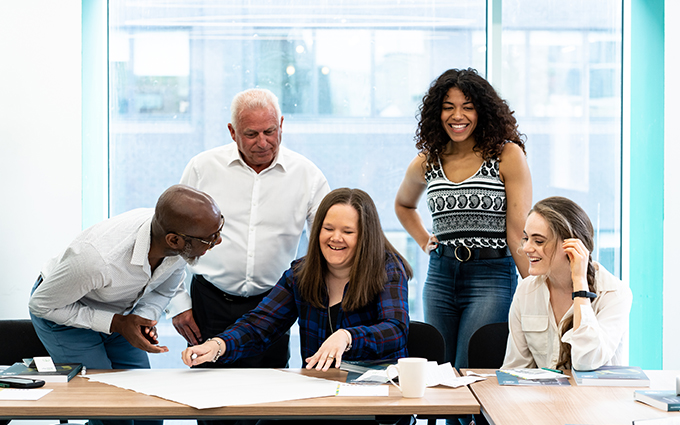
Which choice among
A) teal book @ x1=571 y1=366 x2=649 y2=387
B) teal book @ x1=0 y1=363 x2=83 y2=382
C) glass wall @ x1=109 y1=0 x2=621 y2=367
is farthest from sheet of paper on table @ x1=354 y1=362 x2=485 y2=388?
glass wall @ x1=109 y1=0 x2=621 y2=367

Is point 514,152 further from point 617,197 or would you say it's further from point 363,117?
point 617,197

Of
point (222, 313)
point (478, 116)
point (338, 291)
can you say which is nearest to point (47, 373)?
point (222, 313)

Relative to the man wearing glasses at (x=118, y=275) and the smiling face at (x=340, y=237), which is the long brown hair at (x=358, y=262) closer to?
the smiling face at (x=340, y=237)

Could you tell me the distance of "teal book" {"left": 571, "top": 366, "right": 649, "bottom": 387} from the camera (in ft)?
5.85


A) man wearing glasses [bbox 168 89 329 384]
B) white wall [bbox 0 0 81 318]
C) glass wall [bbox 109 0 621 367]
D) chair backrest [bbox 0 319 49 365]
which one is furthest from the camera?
glass wall [bbox 109 0 621 367]

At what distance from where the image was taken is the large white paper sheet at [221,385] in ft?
5.39

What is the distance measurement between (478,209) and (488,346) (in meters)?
0.54

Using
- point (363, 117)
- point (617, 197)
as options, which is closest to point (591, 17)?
point (617, 197)

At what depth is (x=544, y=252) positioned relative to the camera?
6.75ft

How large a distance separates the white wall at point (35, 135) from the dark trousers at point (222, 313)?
3.44 feet

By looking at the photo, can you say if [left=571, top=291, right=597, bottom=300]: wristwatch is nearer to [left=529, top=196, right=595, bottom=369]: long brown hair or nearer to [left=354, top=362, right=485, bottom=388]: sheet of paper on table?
[left=529, top=196, right=595, bottom=369]: long brown hair

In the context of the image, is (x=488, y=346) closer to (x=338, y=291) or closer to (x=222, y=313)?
(x=338, y=291)

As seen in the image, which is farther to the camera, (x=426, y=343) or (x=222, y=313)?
(x=222, y=313)

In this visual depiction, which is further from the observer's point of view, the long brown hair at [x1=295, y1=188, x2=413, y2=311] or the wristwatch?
the long brown hair at [x1=295, y1=188, x2=413, y2=311]
